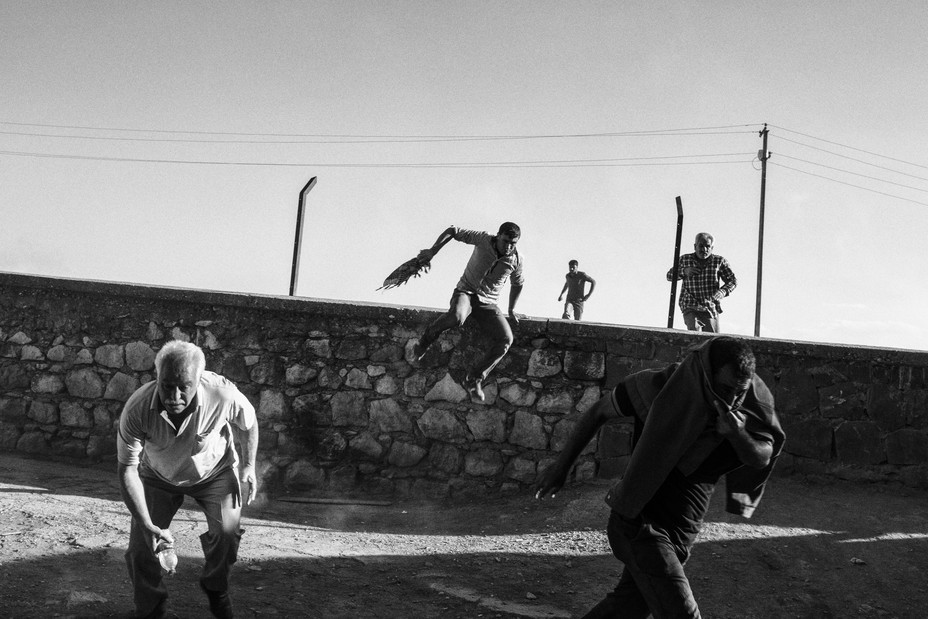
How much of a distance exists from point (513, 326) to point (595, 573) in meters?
2.56

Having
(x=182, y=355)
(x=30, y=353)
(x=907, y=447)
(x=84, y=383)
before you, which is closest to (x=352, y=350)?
(x=84, y=383)

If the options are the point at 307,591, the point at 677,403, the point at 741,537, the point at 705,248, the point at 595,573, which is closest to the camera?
the point at 677,403

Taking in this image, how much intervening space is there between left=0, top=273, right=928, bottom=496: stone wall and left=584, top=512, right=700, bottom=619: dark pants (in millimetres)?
3715

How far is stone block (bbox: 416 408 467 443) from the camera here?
23.1 feet

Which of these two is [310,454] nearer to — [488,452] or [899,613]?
[488,452]

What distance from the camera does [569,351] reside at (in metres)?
6.93

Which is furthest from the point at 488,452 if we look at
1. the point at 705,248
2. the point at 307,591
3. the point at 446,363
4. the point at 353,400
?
the point at 705,248

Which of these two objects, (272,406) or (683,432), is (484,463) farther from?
(683,432)

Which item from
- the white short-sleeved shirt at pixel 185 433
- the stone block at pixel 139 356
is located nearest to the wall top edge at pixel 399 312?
the stone block at pixel 139 356

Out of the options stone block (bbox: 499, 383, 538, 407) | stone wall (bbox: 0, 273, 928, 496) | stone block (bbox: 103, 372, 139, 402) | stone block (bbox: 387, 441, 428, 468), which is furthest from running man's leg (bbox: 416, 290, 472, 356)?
stone block (bbox: 103, 372, 139, 402)

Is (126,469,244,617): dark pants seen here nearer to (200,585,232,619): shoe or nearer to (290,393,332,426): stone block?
(200,585,232,619): shoe

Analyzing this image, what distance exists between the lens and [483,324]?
6.77 meters

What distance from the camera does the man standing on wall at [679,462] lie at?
286 cm

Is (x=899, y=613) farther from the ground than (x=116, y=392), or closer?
closer
